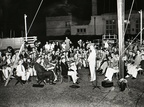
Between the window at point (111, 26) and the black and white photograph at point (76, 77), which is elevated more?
the window at point (111, 26)

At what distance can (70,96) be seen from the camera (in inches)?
314

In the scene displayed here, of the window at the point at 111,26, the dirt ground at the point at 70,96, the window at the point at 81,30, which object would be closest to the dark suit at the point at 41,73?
the dirt ground at the point at 70,96

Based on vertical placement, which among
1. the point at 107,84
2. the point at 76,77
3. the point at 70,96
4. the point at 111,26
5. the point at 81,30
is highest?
the point at 111,26

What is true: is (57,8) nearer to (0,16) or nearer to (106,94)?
(0,16)

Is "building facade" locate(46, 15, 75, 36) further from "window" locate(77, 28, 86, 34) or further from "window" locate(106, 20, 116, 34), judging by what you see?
"window" locate(106, 20, 116, 34)

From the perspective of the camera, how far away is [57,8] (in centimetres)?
3806

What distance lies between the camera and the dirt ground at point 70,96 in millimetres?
7133

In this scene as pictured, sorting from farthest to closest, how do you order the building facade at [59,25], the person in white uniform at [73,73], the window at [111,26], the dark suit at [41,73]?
the building facade at [59,25] < the window at [111,26] < the person in white uniform at [73,73] < the dark suit at [41,73]

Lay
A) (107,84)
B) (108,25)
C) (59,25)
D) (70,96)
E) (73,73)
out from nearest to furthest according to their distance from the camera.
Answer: (70,96), (107,84), (73,73), (108,25), (59,25)

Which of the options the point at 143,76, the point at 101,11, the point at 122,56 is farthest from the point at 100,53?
the point at 101,11

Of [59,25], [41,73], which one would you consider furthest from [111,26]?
[41,73]

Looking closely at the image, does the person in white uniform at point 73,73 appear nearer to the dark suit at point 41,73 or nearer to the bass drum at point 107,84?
the dark suit at point 41,73

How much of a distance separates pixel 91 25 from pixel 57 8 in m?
11.1

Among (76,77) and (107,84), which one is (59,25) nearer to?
(76,77)
